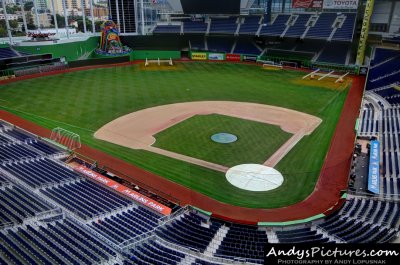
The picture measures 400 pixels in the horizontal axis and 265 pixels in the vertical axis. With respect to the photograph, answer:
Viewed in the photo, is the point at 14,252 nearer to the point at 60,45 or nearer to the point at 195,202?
the point at 195,202

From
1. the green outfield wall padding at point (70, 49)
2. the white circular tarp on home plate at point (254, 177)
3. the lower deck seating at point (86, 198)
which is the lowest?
the white circular tarp on home plate at point (254, 177)

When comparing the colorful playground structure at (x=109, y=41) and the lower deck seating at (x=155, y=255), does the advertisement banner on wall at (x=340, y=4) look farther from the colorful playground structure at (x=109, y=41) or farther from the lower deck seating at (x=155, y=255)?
the lower deck seating at (x=155, y=255)

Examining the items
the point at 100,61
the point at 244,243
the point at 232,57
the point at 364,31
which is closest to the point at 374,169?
the point at 244,243

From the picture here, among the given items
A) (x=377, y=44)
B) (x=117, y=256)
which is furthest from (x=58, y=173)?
(x=377, y=44)

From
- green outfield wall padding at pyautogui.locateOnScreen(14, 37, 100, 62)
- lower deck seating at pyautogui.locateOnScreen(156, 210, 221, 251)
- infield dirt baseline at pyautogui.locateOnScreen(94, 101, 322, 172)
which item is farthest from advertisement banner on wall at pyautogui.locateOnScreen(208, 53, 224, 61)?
lower deck seating at pyautogui.locateOnScreen(156, 210, 221, 251)

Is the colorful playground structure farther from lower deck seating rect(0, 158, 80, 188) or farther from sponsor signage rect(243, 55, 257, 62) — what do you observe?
lower deck seating rect(0, 158, 80, 188)

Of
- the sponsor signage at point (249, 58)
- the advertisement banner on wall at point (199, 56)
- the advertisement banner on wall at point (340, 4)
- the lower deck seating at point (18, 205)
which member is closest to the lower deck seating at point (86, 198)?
→ the lower deck seating at point (18, 205)
